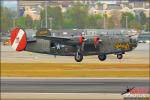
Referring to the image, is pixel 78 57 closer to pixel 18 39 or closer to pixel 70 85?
pixel 18 39

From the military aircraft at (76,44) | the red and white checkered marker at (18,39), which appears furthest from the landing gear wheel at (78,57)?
the red and white checkered marker at (18,39)

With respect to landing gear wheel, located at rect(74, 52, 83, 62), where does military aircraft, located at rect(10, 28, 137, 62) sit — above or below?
above

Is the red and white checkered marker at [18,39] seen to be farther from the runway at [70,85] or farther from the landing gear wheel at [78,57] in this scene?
the runway at [70,85]

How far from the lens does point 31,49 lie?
2233 inches

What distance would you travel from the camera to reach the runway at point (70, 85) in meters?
30.7

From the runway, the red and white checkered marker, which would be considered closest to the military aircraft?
the red and white checkered marker

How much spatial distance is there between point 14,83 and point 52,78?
4.55 m

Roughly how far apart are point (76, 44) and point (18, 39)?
558 centimetres

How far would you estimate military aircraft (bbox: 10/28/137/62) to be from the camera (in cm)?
5506

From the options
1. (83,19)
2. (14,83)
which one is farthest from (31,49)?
(83,19)

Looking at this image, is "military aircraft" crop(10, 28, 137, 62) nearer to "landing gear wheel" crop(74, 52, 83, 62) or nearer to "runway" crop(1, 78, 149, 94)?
"landing gear wheel" crop(74, 52, 83, 62)

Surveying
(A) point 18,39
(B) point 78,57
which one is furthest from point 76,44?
(A) point 18,39

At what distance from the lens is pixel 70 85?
33688mm

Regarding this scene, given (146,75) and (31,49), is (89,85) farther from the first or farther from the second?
(31,49)
